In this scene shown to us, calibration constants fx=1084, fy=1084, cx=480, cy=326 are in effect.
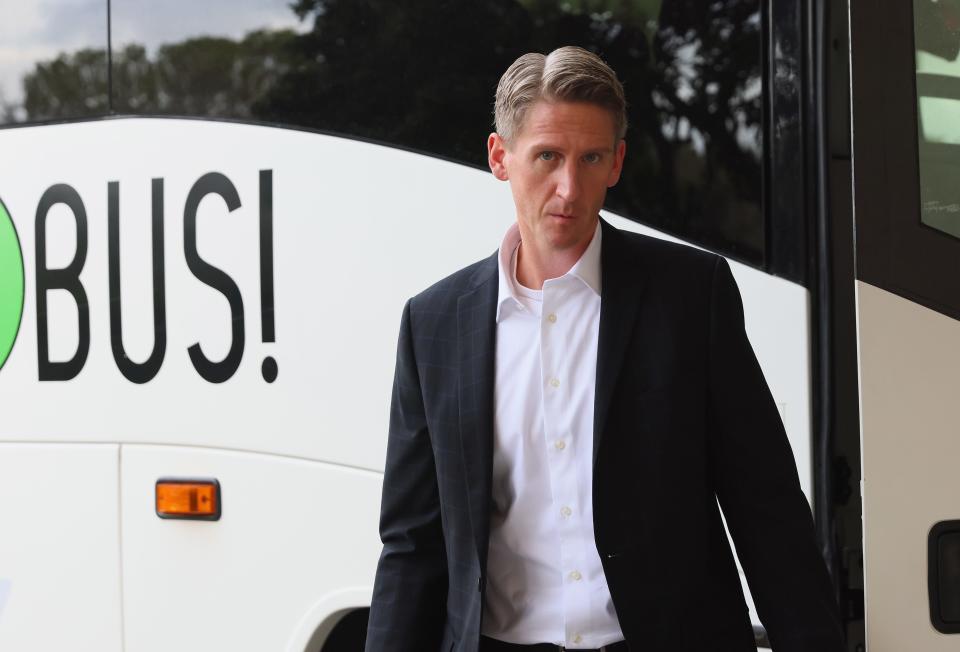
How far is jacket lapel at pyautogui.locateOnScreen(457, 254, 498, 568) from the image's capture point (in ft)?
5.14

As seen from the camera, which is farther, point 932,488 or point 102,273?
point 102,273

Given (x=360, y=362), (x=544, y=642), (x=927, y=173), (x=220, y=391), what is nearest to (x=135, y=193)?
(x=220, y=391)

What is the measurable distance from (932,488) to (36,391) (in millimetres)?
2063

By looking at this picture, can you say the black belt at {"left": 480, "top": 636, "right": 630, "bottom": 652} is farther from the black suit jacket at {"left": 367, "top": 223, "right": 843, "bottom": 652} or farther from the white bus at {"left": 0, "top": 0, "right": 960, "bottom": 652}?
the white bus at {"left": 0, "top": 0, "right": 960, "bottom": 652}

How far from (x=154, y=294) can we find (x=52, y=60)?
69 cm

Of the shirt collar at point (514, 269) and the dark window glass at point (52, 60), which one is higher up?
the dark window glass at point (52, 60)

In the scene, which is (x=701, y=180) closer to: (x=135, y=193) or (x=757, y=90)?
(x=757, y=90)

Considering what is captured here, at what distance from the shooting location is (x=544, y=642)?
5.11 feet

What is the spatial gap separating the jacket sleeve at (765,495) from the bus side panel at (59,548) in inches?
63.9

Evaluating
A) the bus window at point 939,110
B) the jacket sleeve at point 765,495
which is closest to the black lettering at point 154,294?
the jacket sleeve at point 765,495

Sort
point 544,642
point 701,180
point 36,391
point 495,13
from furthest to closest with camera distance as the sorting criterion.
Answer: point 36,391
point 495,13
point 701,180
point 544,642

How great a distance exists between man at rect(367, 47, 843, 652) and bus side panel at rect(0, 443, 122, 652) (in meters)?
1.29

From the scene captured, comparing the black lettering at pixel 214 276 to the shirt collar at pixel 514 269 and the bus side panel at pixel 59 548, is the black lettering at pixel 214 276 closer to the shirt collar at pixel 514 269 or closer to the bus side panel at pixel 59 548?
the bus side panel at pixel 59 548

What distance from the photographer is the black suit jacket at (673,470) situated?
1.51m
